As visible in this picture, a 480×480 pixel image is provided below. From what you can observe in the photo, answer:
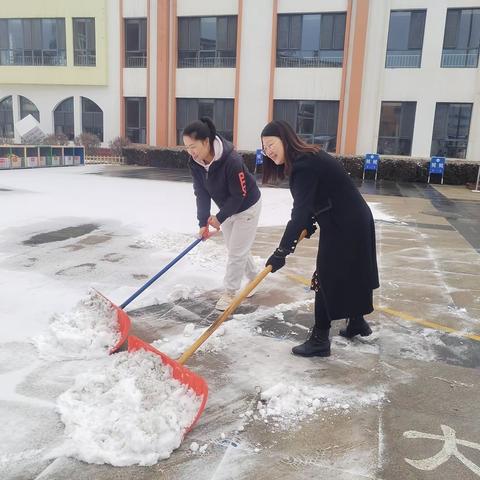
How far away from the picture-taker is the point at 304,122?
22.4 m

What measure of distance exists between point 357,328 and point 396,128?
62.9ft

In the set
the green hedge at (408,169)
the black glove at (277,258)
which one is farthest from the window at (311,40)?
the black glove at (277,258)

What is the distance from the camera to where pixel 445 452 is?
2.51m

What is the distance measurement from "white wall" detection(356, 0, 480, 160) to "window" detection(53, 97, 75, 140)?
14706 mm

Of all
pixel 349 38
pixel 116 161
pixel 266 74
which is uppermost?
pixel 349 38

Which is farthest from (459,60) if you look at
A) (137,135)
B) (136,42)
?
(137,135)

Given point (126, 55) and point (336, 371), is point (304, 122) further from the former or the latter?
point (336, 371)

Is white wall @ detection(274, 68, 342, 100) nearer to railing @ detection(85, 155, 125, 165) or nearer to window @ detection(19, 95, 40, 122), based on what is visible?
railing @ detection(85, 155, 125, 165)

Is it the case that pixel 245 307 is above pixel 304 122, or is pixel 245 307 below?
below

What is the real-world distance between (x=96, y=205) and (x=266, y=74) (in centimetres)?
1423

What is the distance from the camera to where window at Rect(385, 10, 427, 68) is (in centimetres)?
2038

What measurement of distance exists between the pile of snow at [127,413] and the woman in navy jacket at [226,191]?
152cm

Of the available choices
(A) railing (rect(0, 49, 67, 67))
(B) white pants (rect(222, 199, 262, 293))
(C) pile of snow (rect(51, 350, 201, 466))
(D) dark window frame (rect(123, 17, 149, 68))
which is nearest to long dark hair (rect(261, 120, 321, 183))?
(B) white pants (rect(222, 199, 262, 293))

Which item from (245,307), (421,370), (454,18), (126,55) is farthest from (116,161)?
(421,370)
